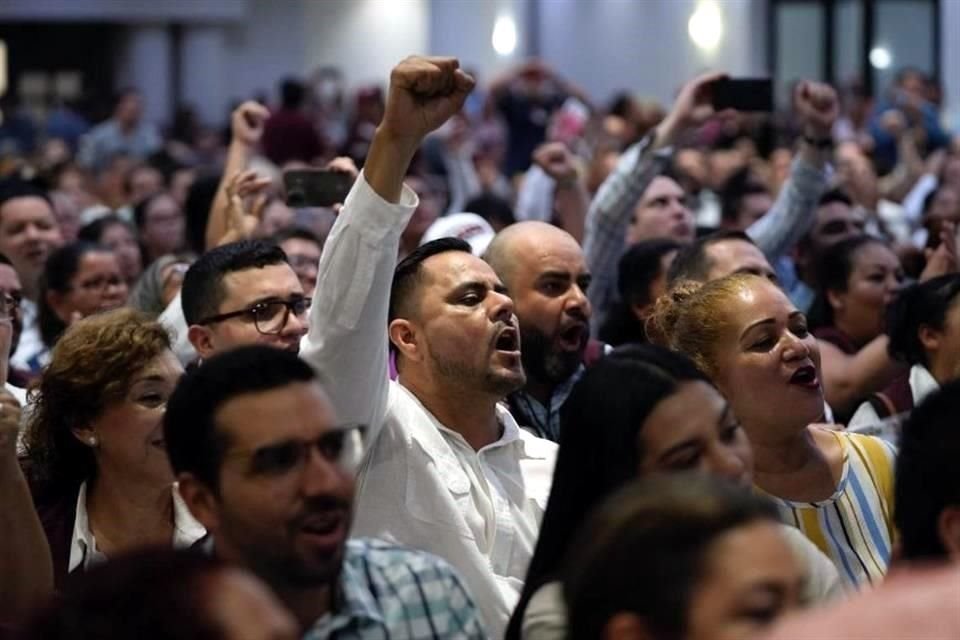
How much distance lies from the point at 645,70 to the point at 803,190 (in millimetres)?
13221

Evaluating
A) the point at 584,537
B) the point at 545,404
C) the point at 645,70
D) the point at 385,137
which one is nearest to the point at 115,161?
the point at 645,70

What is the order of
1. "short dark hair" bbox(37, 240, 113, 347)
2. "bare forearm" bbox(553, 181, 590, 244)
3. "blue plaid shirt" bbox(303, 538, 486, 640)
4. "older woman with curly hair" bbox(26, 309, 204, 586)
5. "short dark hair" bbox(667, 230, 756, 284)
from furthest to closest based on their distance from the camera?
1. "bare forearm" bbox(553, 181, 590, 244)
2. "short dark hair" bbox(37, 240, 113, 347)
3. "short dark hair" bbox(667, 230, 756, 284)
4. "older woman with curly hair" bbox(26, 309, 204, 586)
5. "blue plaid shirt" bbox(303, 538, 486, 640)

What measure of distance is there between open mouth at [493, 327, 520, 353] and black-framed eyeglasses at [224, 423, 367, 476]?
1.22 meters

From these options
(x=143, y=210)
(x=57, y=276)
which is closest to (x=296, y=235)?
(x=57, y=276)

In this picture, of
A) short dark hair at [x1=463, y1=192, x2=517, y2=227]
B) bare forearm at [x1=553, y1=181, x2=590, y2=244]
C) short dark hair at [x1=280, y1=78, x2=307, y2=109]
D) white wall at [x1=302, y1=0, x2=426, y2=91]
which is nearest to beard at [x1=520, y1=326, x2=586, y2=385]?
bare forearm at [x1=553, y1=181, x2=590, y2=244]

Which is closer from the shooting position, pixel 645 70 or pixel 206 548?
pixel 206 548

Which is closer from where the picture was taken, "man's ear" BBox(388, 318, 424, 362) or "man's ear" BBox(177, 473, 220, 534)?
"man's ear" BBox(177, 473, 220, 534)

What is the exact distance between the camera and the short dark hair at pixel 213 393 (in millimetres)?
2852

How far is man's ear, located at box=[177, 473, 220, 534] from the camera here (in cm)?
286

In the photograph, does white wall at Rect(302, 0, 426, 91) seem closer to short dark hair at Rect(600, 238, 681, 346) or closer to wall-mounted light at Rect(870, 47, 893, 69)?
wall-mounted light at Rect(870, 47, 893, 69)

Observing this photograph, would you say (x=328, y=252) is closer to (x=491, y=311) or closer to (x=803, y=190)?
(x=491, y=311)

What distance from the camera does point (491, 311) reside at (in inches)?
159

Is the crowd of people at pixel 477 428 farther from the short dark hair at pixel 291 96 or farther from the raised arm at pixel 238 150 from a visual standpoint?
the short dark hair at pixel 291 96

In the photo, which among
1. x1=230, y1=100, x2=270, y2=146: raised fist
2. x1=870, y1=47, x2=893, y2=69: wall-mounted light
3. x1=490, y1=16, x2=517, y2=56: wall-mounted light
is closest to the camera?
x1=230, y1=100, x2=270, y2=146: raised fist
